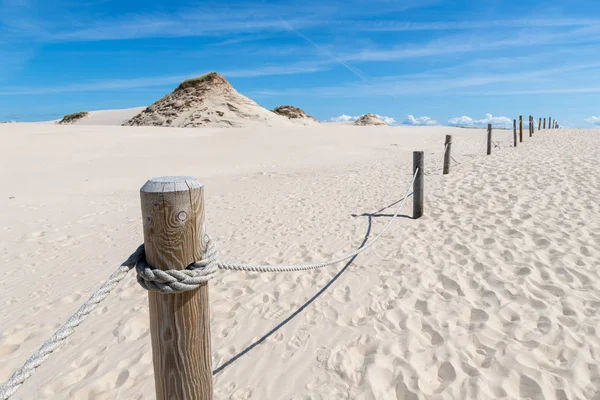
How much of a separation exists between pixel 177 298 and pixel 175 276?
12 cm

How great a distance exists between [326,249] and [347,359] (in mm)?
2715

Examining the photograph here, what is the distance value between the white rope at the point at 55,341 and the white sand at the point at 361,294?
1676 mm

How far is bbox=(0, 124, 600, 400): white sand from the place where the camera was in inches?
113

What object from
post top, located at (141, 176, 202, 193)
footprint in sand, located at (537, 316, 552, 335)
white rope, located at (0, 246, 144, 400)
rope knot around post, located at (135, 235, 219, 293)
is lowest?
footprint in sand, located at (537, 316, 552, 335)

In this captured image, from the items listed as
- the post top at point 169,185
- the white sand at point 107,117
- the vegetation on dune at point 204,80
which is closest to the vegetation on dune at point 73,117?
the white sand at point 107,117

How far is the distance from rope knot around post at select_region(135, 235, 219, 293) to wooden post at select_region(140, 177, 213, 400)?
0.03 m

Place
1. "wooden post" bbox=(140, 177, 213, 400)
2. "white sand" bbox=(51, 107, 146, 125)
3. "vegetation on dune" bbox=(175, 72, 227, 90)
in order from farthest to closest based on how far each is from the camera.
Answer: "white sand" bbox=(51, 107, 146, 125) → "vegetation on dune" bbox=(175, 72, 227, 90) → "wooden post" bbox=(140, 177, 213, 400)

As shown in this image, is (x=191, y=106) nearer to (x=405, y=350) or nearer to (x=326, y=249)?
(x=326, y=249)

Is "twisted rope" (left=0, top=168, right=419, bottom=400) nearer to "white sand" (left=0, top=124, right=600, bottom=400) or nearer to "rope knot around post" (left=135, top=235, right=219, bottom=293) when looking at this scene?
"rope knot around post" (left=135, top=235, right=219, bottom=293)

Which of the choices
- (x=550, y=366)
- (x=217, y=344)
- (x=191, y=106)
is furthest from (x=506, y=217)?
(x=191, y=106)

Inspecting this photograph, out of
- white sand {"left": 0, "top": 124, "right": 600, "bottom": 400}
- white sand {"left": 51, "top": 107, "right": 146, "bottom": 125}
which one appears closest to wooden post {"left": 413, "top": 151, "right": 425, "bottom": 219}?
white sand {"left": 0, "top": 124, "right": 600, "bottom": 400}

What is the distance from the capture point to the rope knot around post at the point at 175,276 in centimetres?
142

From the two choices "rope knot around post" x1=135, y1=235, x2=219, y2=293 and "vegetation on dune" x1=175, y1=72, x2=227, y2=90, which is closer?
"rope knot around post" x1=135, y1=235, x2=219, y2=293

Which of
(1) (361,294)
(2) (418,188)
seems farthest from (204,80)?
(1) (361,294)
